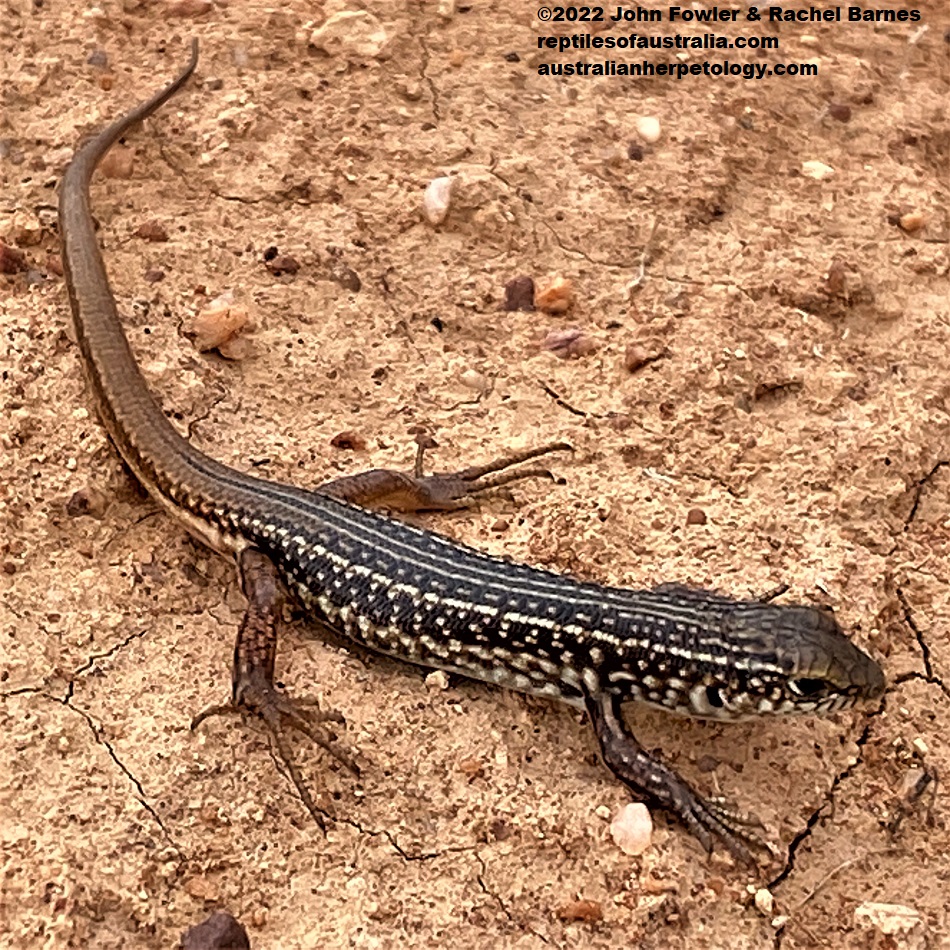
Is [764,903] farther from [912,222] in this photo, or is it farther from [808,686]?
[912,222]

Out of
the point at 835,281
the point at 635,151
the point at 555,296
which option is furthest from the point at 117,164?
the point at 835,281

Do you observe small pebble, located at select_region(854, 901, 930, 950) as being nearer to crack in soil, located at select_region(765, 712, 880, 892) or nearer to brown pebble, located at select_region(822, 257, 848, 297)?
crack in soil, located at select_region(765, 712, 880, 892)

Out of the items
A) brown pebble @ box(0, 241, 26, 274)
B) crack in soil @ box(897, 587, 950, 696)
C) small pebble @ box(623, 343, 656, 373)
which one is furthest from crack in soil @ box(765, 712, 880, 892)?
brown pebble @ box(0, 241, 26, 274)

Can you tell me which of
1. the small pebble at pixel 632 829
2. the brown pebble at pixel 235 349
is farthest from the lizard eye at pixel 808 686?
the brown pebble at pixel 235 349

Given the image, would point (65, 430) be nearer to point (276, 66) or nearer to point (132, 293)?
point (132, 293)

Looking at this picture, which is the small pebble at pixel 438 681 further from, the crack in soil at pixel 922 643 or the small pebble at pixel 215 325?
the small pebble at pixel 215 325

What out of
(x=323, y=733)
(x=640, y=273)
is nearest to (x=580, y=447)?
(x=640, y=273)
